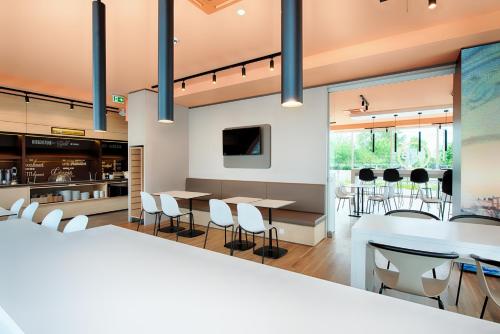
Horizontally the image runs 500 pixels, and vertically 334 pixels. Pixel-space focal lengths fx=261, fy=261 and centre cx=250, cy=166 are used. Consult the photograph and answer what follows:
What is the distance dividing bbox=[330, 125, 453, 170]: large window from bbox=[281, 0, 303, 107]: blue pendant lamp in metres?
9.07

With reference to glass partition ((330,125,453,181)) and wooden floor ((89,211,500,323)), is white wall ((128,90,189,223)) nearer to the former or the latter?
wooden floor ((89,211,500,323))

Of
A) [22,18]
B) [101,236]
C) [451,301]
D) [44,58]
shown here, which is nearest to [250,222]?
[101,236]

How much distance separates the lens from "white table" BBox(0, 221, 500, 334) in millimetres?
905

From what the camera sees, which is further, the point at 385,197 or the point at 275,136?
the point at 385,197

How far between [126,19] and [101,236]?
8.32 feet

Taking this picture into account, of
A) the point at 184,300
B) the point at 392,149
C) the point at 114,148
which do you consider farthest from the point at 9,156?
the point at 392,149

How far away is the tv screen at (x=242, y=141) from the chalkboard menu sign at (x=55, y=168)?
13.6 feet

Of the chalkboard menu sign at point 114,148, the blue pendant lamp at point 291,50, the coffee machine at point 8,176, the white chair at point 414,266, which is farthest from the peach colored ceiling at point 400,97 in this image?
the coffee machine at point 8,176

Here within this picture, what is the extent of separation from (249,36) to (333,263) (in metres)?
3.31

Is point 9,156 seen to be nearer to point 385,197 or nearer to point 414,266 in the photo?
point 414,266

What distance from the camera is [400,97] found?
21.9 feet

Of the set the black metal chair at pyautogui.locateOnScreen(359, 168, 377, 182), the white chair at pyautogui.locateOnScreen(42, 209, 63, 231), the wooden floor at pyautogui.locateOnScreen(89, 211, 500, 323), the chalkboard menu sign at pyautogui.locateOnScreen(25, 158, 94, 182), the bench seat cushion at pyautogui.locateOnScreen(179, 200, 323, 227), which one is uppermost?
the chalkboard menu sign at pyautogui.locateOnScreen(25, 158, 94, 182)

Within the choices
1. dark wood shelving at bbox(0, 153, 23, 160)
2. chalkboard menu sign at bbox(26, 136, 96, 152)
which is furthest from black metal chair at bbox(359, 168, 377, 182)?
dark wood shelving at bbox(0, 153, 23, 160)

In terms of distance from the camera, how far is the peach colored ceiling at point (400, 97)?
5602 millimetres
